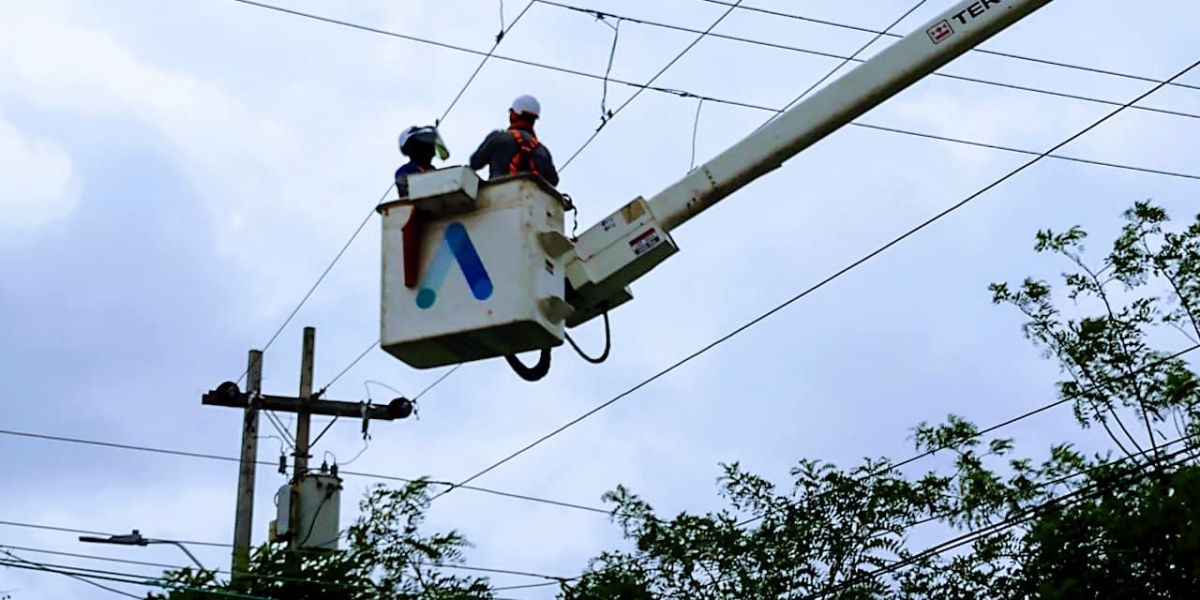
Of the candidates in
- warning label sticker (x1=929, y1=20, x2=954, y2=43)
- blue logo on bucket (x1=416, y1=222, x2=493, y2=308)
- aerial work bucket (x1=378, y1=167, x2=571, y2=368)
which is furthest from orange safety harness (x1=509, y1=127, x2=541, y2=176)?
warning label sticker (x1=929, y1=20, x2=954, y2=43)

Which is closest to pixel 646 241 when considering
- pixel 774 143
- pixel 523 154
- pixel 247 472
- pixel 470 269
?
pixel 774 143

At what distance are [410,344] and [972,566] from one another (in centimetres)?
1131

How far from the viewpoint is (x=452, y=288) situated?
24.0ft

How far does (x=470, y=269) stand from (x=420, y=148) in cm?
157

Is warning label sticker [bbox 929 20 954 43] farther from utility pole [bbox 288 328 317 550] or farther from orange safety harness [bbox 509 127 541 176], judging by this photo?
utility pole [bbox 288 328 317 550]

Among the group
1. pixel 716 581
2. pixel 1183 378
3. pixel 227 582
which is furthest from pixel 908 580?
pixel 227 582

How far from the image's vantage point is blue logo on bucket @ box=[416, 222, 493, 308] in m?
7.28

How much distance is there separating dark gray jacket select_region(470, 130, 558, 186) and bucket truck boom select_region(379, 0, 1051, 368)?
0.71 m

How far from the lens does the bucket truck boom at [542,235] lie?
23.8ft

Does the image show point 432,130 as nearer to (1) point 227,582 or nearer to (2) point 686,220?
(2) point 686,220

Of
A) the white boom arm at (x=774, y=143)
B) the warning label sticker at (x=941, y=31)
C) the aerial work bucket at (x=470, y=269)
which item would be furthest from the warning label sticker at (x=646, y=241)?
the warning label sticker at (x=941, y=31)

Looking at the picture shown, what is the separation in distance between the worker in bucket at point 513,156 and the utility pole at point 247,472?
10.1m

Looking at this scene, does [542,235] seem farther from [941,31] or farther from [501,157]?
[941,31]

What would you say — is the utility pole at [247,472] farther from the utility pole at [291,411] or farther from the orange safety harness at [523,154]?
the orange safety harness at [523,154]
